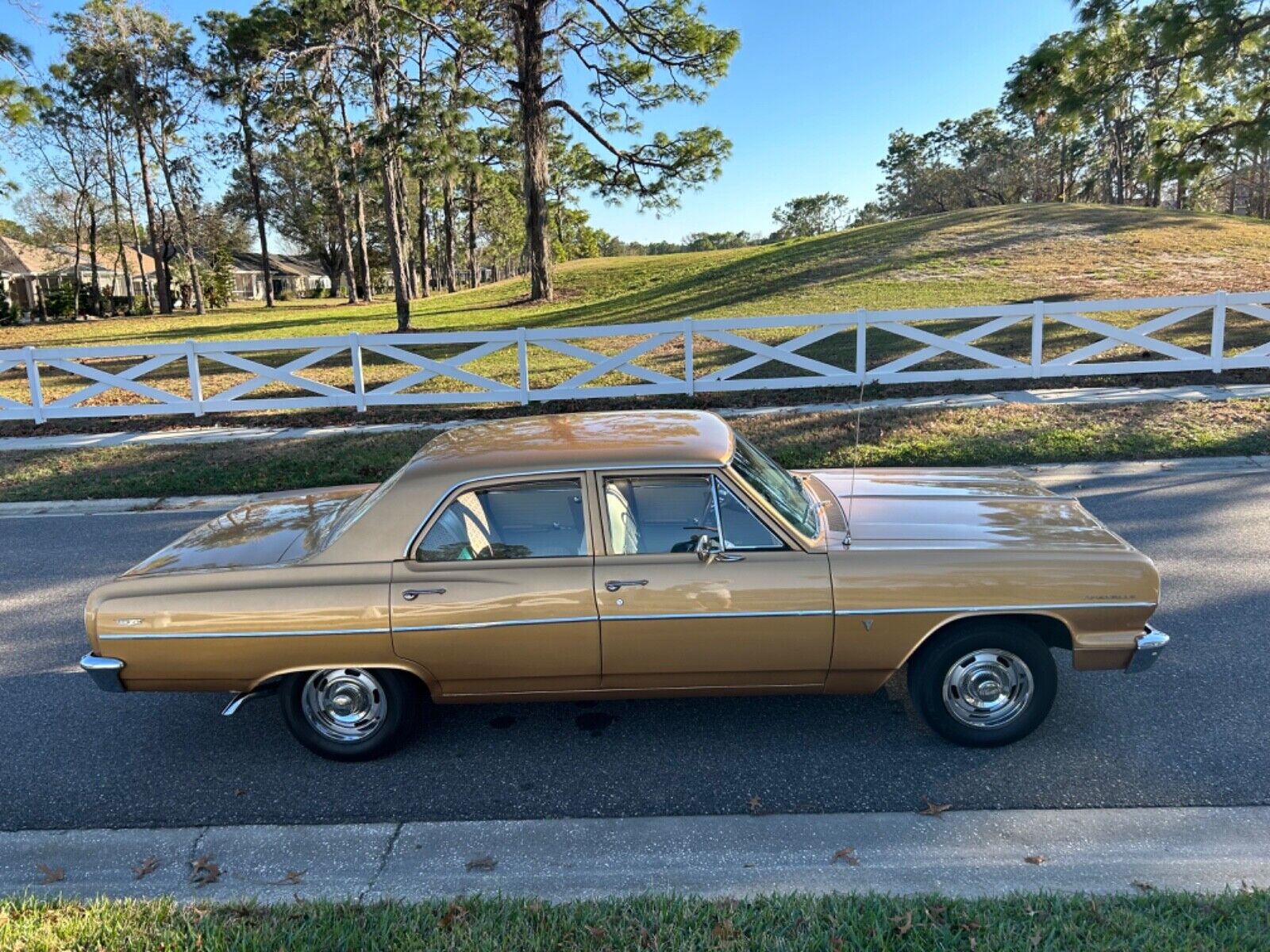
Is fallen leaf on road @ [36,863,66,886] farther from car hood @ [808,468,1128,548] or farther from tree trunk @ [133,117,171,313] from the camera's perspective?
tree trunk @ [133,117,171,313]

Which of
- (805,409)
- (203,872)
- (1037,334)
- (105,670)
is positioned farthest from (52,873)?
(1037,334)

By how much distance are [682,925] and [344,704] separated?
200cm

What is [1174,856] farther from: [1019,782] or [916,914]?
[916,914]

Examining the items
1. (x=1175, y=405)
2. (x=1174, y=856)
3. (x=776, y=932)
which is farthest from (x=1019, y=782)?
(x=1175, y=405)

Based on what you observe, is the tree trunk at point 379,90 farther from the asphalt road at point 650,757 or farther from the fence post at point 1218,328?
the asphalt road at point 650,757

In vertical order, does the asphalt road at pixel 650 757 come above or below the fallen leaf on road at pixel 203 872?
above

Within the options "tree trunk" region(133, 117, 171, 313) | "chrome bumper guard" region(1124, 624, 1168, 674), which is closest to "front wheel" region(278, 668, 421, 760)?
"chrome bumper guard" region(1124, 624, 1168, 674)

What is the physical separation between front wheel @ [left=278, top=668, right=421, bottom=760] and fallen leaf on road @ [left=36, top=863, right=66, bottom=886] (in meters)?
1.00

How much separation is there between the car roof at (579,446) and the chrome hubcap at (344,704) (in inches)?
39.2

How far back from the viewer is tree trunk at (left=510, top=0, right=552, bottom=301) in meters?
24.2

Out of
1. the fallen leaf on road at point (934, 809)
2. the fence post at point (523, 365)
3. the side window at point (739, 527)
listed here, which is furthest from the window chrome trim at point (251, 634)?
the fence post at point (523, 365)

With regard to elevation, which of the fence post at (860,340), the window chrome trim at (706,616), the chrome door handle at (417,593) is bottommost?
the window chrome trim at (706,616)

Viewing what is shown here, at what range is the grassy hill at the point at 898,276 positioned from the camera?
70.0ft

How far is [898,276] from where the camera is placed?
2378cm
